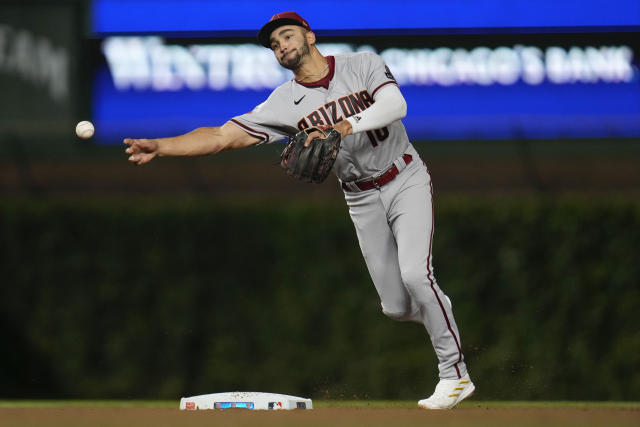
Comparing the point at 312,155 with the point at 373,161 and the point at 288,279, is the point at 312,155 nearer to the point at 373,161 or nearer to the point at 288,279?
the point at 373,161

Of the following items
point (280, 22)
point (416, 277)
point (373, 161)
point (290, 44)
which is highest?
point (280, 22)

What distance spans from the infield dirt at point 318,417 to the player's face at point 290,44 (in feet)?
6.38

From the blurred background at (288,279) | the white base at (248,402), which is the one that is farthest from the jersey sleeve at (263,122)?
the blurred background at (288,279)

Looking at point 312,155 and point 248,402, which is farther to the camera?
point 248,402

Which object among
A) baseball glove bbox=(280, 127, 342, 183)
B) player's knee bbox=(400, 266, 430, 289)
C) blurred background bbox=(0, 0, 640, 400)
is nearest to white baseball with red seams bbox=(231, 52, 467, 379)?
player's knee bbox=(400, 266, 430, 289)

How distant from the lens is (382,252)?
6.18 meters

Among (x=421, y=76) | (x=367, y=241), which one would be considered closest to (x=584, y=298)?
(x=367, y=241)

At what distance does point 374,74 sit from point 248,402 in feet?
6.44

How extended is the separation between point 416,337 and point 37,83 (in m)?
6.94

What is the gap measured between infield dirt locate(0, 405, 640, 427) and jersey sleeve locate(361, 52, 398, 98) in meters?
1.77

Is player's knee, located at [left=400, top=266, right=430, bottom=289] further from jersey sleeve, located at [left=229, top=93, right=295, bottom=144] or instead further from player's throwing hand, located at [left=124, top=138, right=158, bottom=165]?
player's throwing hand, located at [left=124, top=138, right=158, bottom=165]

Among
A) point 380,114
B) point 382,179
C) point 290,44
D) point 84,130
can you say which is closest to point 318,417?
point 382,179

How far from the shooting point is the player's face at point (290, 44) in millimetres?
Answer: 5969

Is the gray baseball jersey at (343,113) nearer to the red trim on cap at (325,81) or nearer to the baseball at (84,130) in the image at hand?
the red trim on cap at (325,81)
